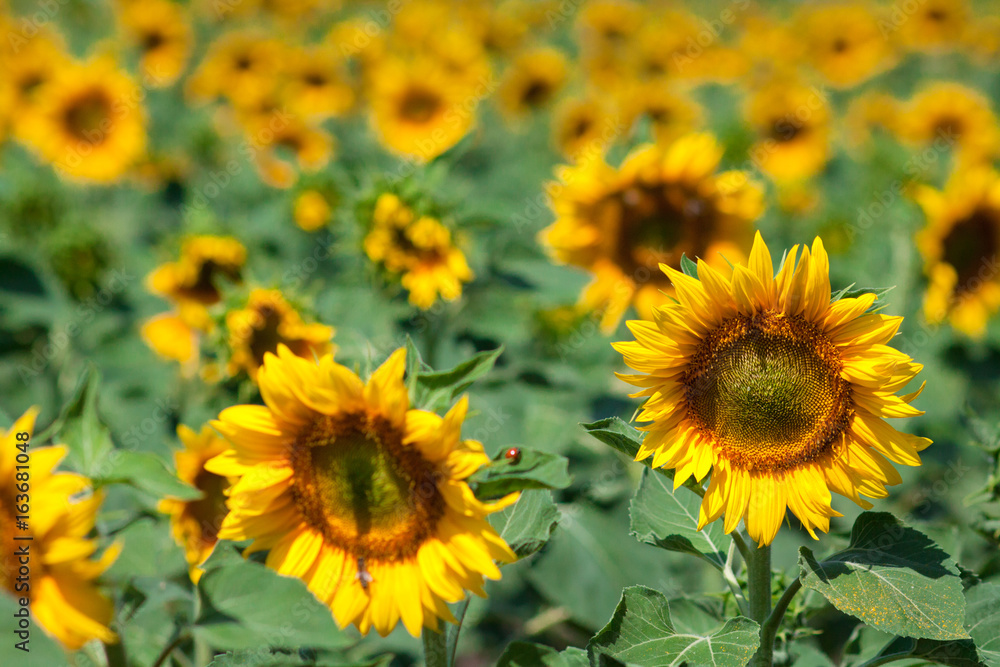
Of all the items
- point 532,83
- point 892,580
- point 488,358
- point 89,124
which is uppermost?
point 488,358

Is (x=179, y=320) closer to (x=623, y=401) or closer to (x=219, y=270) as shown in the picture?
(x=219, y=270)

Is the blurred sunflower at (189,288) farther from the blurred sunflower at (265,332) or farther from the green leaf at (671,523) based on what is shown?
the green leaf at (671,523)

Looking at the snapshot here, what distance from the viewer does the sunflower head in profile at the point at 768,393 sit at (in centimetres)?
111

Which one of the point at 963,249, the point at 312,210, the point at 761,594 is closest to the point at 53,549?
the point at 761,594

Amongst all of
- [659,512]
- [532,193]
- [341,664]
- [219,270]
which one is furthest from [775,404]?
[532,193]

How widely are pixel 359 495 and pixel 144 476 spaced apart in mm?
405

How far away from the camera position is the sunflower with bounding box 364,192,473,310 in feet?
7.34

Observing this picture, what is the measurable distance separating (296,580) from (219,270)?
1.60 m

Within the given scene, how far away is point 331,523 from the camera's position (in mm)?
1296

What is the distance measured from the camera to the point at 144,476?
1.40 metres

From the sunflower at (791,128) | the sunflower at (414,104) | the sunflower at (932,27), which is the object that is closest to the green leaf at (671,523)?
the sunflower at (414,104)

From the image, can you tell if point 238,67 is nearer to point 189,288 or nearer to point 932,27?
point 189,288

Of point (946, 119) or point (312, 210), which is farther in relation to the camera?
point (946, 119)

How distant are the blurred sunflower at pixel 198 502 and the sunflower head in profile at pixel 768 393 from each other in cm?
103
